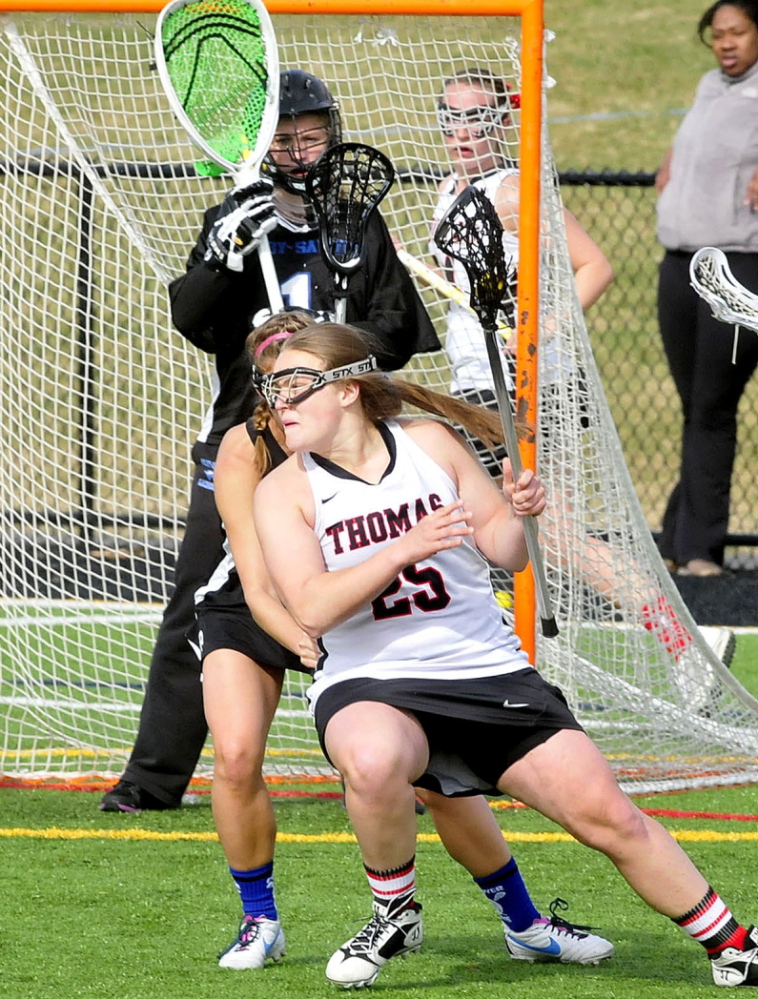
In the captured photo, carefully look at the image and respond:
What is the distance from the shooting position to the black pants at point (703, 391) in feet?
26.5

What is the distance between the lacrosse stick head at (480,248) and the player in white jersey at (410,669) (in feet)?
1.00

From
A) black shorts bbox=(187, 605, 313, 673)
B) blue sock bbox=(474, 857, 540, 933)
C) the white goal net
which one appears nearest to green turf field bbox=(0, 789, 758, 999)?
blue sock bbox=(474, 857, 540, 933)

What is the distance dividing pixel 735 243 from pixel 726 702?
121 inches

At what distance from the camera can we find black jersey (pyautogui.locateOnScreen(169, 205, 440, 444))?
4.60 meters

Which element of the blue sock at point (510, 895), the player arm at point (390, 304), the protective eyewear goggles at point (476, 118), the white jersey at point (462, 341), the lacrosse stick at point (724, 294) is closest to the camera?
the blue sock at point (510, 895)

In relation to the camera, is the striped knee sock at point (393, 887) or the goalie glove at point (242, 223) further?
the goalie glove at point (242, 223)

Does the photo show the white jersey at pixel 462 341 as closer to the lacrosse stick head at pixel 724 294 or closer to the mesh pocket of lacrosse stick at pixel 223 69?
the lacrosse stick head at pixel 724 294

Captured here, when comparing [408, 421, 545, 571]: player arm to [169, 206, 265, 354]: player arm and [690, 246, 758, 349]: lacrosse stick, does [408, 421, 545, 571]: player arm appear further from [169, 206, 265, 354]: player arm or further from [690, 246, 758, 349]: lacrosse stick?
[690, 246, 758, 349]: lacrosse stick

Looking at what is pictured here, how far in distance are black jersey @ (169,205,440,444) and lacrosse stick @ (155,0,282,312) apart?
21cm

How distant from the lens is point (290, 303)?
4668mm

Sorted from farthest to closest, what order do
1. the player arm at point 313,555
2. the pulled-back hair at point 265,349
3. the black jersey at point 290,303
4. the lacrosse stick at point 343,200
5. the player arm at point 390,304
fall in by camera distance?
the player arm at point 390,304, the black jersey at point 290,303, the lacrosse stick at point 343,200, the pulled-back hair at point 265,349, the player arm at point 313,555

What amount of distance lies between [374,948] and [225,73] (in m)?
2.39

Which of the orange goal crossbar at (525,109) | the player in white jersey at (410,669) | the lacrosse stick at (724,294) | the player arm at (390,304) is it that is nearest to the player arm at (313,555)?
the player in white jersey at (410,669)

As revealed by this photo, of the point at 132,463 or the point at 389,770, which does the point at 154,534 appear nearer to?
the point at 132,463
